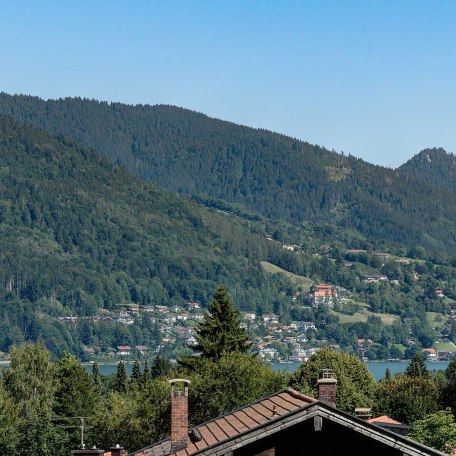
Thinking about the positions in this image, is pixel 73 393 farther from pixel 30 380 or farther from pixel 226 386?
pixel 226 386

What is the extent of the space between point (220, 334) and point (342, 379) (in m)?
9.06

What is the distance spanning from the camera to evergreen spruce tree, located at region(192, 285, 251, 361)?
303 ft

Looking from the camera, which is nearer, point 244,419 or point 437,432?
point 244,419

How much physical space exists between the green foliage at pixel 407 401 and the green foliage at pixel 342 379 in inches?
75.4

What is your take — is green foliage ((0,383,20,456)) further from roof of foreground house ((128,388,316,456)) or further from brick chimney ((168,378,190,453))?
roof of foreground house ((128,388,316,456))

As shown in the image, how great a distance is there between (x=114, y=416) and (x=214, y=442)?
60.5m

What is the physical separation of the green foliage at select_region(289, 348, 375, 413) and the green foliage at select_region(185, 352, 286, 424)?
667 cm

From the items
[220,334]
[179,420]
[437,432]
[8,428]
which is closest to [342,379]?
[220,334]

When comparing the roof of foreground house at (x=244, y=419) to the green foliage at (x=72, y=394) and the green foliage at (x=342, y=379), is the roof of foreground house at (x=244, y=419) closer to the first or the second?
the green foliage at (x=342, y=379)

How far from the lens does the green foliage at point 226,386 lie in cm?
7888

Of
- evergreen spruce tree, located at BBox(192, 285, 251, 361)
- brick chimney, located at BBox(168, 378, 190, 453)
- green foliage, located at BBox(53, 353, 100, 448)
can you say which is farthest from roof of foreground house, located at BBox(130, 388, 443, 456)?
green foliage, located at BBox(53, 353, 100, 448)

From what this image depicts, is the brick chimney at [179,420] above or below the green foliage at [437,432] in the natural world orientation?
above

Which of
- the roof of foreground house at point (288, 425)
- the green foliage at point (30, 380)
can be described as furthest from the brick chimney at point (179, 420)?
the green foliage at point (30, 380)

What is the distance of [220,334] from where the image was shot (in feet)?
306
